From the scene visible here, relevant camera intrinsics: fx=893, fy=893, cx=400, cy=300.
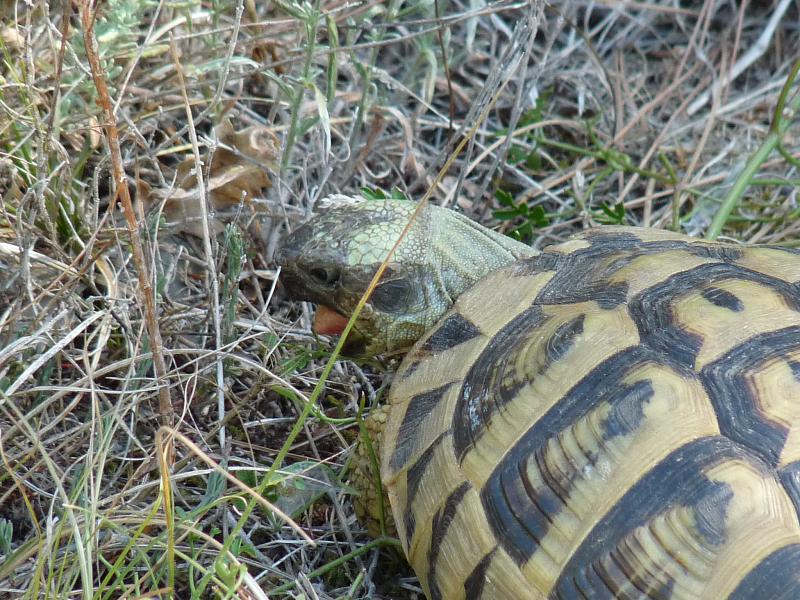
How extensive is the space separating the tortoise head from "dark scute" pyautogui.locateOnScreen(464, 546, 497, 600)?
67 centimetres

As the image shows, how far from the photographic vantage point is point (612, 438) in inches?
65.5

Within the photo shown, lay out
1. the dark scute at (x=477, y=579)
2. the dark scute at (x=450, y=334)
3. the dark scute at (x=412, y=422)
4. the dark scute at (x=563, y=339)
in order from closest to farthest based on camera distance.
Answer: the dark scute at (x=477, y=579) < the dark scute at (x=563, y=339) < the dark scute at (x=412, y=422) < the dark scute at (x=450, y=334)

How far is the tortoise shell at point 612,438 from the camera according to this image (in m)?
1.55

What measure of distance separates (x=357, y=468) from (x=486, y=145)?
5.44ft

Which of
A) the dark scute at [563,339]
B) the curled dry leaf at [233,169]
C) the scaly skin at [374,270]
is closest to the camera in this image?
the dark scute at [563,339]

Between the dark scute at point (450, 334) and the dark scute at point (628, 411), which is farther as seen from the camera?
the dark scute at point (450, 334)

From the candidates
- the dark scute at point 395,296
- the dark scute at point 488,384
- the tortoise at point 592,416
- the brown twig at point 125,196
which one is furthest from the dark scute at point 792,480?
the brown twig at point 125,196

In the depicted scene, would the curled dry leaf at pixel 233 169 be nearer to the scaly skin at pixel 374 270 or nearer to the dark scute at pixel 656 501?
the scaly skin at pixel 374 270

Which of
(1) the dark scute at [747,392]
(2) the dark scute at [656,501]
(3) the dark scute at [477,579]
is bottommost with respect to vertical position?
(3) the dark scute at [477,579]

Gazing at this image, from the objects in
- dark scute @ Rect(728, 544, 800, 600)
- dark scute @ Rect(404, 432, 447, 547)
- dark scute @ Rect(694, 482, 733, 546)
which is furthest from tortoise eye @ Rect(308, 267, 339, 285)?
dark scute @ Rect(728, 544, 800, 600)

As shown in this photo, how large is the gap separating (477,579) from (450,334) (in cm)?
58

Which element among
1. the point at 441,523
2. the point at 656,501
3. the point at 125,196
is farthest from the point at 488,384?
the point at 125,196

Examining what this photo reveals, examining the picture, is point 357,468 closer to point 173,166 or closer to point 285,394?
point 285,394

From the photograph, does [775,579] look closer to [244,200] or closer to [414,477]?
[414,477]
